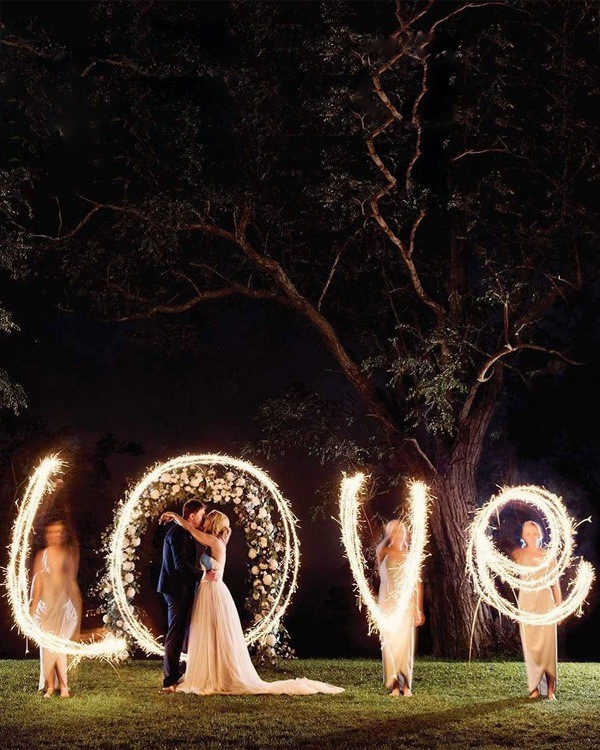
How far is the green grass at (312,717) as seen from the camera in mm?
8945

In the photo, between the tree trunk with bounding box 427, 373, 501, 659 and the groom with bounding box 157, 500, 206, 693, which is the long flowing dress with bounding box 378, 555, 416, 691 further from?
the tree trunk with bounding box 427, 373, 501, 659

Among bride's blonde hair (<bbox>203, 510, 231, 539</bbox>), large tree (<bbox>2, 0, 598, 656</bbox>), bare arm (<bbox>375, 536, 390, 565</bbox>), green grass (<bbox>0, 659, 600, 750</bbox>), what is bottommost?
green grass (<bbox>0, 659, 600, 750</bbox>)

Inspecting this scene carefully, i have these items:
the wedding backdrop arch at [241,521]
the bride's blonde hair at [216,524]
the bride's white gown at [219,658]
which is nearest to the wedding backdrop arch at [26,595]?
the bride's white gown at [219,658]

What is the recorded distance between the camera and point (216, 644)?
38.7ft

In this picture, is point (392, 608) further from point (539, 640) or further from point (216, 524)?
point (216, 524)

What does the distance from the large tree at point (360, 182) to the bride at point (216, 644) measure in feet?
18.3

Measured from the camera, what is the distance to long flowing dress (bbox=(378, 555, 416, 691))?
37.2 feet

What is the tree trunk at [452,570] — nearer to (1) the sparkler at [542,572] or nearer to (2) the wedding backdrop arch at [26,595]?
(1) the sparkler at [542,572]

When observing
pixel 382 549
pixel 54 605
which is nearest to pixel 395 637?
pixel 382 549

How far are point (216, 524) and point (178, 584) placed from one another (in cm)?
83

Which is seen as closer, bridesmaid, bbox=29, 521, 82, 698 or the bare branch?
bridesmaid, bbox=29, 521, 82, 698

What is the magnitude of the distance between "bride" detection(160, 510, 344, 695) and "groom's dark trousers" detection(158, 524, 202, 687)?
127 millimetres

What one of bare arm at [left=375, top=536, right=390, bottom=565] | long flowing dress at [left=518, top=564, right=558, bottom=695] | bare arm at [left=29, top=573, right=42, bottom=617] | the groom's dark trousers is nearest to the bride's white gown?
the groom's dark trousers

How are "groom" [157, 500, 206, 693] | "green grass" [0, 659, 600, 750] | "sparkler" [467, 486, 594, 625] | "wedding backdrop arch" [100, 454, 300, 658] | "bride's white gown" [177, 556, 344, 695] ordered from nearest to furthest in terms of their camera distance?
"green grass" [0, 659, 600, 750] < "sparkler" [467, 486, 594, 625] < "bride's white gown" [177, 556, 344, 695] < "groom" [157, 500, 206, 693] < "wedding backdrop arch" [100, 454, 300, 658]
